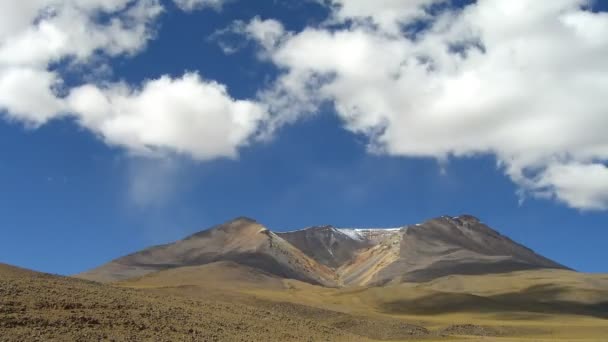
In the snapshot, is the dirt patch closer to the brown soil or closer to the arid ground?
the arid ground

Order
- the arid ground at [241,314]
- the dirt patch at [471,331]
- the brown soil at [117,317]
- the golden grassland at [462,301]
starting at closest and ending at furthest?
the brown soil at [117,317]
the arid ground at [241,314]
the dirt patch at [471,331]
the golden grassland at [462,301]

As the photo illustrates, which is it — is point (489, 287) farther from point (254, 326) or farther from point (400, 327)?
point (254, 326)

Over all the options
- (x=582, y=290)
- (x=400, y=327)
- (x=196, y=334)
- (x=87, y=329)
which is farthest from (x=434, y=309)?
(x=87, y=329)

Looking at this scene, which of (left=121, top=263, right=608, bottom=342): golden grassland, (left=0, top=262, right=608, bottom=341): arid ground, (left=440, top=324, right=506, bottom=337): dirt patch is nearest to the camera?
(left=0, top=262, right=608, bottom=341): arid ground

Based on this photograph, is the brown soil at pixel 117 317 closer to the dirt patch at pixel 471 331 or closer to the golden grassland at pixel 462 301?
the golden grassland at pixel 462 301

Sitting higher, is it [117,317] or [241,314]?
[241,314]

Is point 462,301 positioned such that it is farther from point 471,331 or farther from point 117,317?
point 117,317

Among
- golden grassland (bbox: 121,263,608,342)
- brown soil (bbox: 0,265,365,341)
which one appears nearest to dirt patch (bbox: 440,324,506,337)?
golden grassland (bbox: 121,263,608,342)

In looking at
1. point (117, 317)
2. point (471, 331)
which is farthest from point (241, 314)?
point (471, 331)

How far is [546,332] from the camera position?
246 feet

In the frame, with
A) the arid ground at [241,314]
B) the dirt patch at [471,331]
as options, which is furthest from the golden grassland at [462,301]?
the arid ground at [241,314]

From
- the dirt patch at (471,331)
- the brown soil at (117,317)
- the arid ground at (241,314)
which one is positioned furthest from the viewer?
the dirt patch at (471,331)

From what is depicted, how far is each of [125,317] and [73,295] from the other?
468 cm

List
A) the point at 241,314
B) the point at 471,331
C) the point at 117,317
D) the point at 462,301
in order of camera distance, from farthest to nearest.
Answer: the point at 462,301, the point at 471,331, the point at 241,314, the point at 117,317
